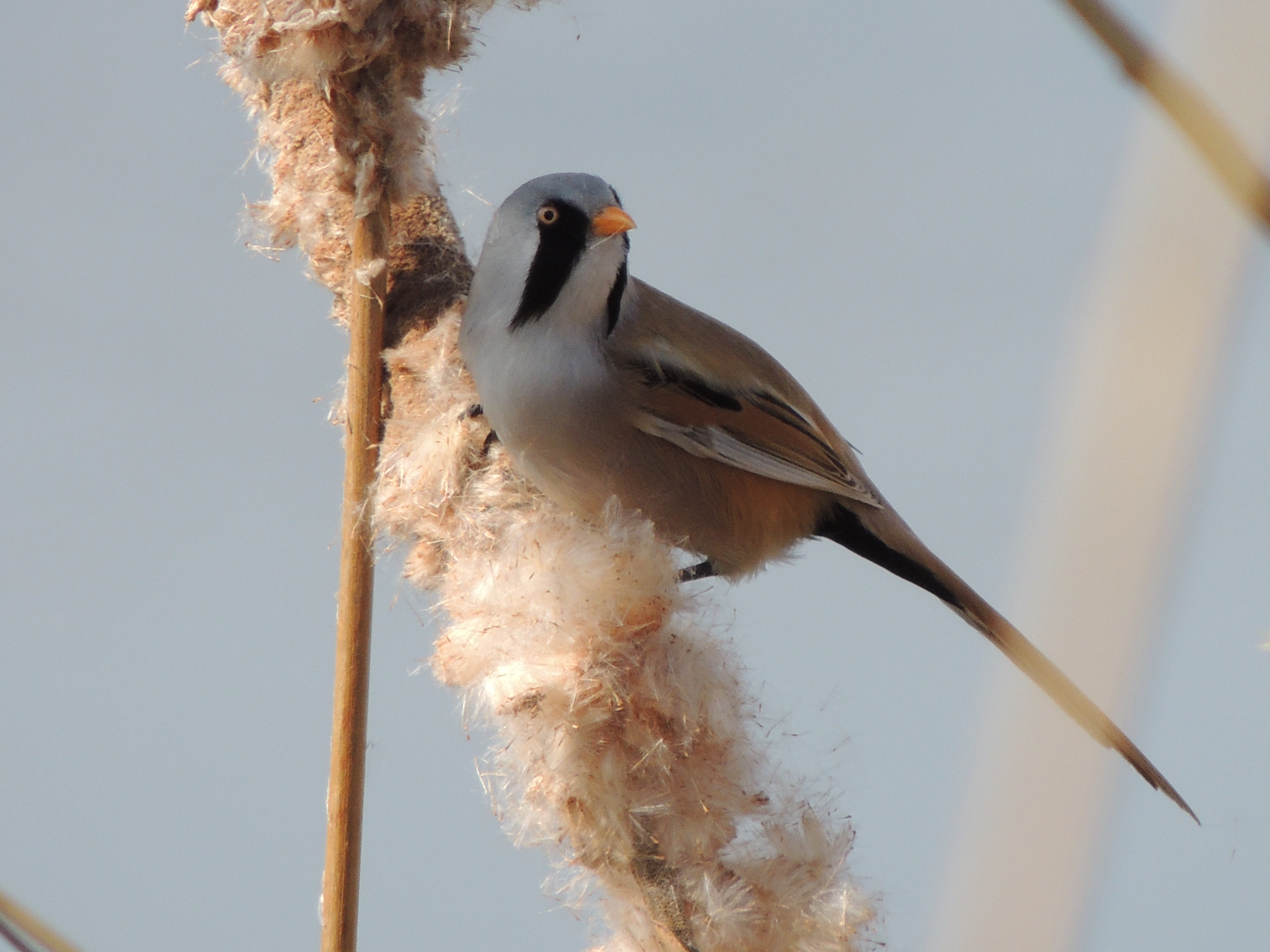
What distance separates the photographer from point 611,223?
2.49m

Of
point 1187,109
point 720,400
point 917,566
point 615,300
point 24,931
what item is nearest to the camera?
point 1187,109

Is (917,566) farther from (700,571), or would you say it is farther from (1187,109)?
(1187,109)

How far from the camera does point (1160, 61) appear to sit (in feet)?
2.45

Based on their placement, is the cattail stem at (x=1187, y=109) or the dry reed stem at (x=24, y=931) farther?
the dry reed stem at (x=24, y=931)

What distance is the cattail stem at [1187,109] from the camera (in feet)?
2.27

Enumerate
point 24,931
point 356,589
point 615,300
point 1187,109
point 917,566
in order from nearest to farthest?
point 1187,109 → point 24,931 → point 356,589 → point 615,300 → point 917,566

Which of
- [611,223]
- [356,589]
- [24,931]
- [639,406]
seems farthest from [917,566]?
[24,931]

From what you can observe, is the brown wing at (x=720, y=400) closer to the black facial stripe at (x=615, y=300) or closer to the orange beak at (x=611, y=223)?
the black facial stripe at (x=615, y=300)

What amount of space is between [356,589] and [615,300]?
0.95m

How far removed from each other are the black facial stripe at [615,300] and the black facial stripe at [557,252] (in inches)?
4.3

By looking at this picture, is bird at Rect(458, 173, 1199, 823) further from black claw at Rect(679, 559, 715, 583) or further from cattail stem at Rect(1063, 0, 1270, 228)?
cattail stem at Rect(1063, 0, 1270, 228)

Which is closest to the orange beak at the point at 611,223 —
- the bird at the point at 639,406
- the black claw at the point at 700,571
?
the bird at the point at 639,406

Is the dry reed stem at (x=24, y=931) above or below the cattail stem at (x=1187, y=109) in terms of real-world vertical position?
below

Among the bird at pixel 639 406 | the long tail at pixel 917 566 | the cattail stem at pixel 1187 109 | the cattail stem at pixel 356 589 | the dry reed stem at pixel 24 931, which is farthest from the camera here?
the bird at pixel 639 406
